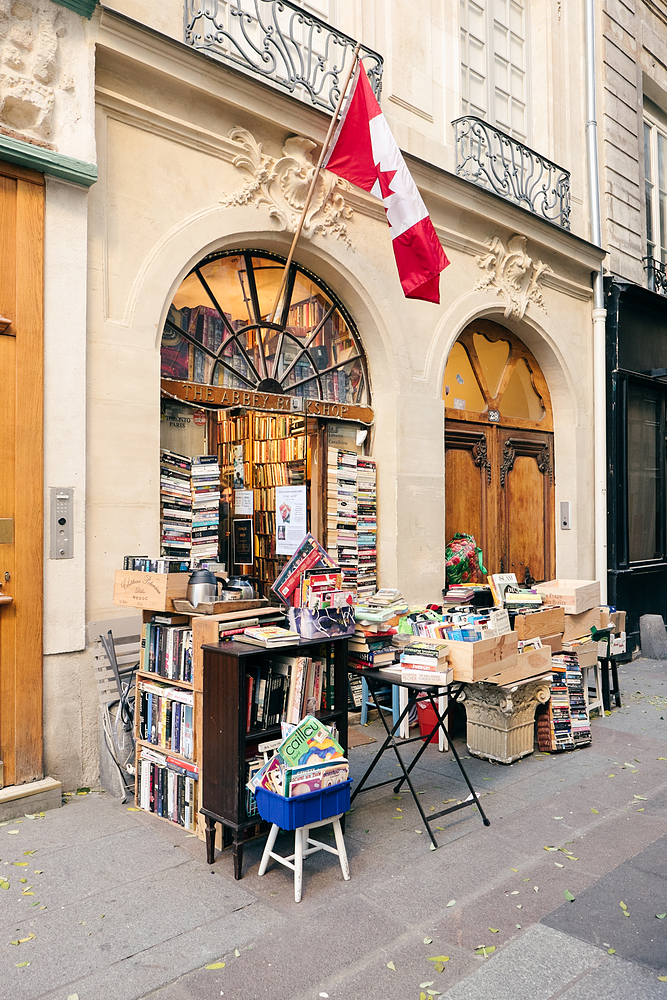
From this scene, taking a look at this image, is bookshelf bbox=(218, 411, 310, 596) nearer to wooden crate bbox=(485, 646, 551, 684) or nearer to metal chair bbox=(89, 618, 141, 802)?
metal chair bbox=(89, 618, 141, 802)

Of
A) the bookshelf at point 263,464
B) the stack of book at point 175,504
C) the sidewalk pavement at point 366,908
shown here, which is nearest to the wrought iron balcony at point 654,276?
the bookshelf at point 263,464

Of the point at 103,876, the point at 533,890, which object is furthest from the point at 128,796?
the point at 533,890

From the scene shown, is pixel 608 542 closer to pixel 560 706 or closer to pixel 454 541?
pixel 454 541

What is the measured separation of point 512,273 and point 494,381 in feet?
4.35

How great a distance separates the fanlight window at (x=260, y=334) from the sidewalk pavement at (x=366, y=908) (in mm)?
3461

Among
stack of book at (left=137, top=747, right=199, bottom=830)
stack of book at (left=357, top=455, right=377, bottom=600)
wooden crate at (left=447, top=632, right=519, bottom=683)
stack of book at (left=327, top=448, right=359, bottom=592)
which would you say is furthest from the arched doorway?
stack of book at (left=137, top=747, right=199, bottom=830)

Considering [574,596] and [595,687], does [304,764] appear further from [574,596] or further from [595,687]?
[595,687]

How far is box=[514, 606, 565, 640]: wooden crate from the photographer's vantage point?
568 cm

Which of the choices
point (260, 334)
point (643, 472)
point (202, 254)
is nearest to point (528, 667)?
point (260, 334)

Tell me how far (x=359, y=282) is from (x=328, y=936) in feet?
18.1

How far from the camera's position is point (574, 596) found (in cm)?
646

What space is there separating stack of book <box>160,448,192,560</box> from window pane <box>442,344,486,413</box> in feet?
11.7

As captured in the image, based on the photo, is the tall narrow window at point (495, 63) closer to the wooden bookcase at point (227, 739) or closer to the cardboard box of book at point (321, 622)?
the cardboard box of book at point (321, 622)

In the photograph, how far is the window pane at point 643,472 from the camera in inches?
415
